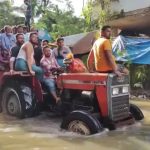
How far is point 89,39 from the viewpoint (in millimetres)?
20453

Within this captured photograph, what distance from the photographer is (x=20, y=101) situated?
31.1 feet

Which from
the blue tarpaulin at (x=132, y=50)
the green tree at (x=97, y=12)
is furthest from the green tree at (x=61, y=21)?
the blue tarpaulin at (x=132, y=50)

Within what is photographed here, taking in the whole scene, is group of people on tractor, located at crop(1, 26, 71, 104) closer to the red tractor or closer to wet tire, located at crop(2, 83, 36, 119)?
the red tractor

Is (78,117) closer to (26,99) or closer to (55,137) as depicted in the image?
(55,137)

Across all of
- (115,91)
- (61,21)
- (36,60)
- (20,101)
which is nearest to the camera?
(115,91)

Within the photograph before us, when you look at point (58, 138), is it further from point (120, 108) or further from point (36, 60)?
point (36, 60)

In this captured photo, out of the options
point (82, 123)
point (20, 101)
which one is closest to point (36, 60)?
point (20, 101)

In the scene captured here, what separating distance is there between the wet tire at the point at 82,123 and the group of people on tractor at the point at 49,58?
102 centimetres

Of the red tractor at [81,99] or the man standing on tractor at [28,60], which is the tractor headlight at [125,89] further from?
the man standing on tractor at [28,60]

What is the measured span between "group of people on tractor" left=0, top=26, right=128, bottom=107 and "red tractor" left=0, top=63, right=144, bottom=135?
181mm

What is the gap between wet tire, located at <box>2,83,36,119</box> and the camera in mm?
9391

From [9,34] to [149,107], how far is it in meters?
4.57

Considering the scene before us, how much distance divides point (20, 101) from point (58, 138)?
199 centimetres

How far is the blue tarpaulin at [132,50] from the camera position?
16109 millimetres
